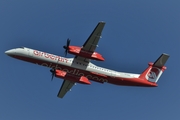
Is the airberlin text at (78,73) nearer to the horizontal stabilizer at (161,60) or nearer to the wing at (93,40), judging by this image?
the wing at (93,40)

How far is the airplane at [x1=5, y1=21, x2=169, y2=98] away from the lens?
32844 millimetres

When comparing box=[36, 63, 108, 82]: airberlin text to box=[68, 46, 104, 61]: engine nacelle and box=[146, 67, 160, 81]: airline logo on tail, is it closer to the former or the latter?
box=[68, 46, 104, 61]: engine nacelle

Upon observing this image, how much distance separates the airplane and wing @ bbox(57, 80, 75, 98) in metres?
2.84

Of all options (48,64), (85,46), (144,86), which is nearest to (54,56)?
(48,64)

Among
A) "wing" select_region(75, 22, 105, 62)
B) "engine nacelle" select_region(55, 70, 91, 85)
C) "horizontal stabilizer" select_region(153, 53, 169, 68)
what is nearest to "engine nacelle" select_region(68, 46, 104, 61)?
"wing" select_region(75, 22, 105, 62)

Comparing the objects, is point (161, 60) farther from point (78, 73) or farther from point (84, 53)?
point (78, 73)

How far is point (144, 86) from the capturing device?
3553 cm

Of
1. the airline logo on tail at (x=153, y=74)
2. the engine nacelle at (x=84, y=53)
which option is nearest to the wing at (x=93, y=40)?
the engine nacelle at (x=84, y=53)

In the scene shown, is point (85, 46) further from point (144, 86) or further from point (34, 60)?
point (144, 86)

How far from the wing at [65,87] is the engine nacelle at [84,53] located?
610 cm

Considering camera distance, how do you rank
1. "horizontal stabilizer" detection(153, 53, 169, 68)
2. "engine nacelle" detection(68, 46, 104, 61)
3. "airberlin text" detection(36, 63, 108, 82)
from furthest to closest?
"horizontal stabilizer" detection(153, 53, 169, 68) < "airberlin text" detection(36, 63, 108, 82) < "engine nacelle" detection(68, 46, 104, 61)

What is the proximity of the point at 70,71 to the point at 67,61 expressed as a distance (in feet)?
4.01

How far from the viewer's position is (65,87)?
38531mm

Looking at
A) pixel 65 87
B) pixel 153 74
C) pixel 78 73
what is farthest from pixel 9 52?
pixel 153 74
